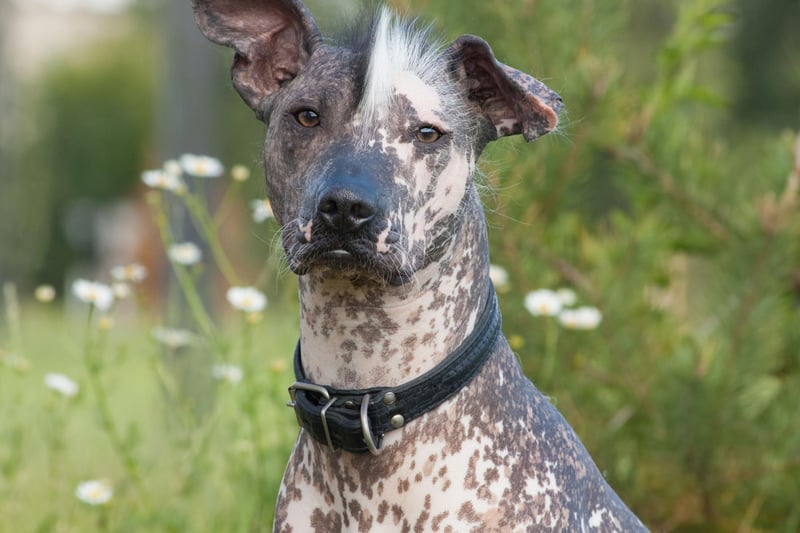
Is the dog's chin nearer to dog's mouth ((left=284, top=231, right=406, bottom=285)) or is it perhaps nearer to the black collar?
dog's mouth ((left=284, top=231, right=406, bottom=285))

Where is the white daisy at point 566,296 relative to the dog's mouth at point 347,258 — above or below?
below

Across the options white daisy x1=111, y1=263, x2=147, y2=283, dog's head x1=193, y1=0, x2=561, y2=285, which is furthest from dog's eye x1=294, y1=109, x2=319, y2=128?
white daisy x1=111, y1=263, x2=147, y2=283

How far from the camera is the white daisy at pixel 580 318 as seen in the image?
347cm

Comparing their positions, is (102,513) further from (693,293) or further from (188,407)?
(693,293)

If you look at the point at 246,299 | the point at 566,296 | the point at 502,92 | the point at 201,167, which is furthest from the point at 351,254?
the point at 566,296

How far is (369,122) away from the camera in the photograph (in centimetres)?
193

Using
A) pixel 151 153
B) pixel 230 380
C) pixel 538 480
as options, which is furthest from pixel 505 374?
pixel 151 153

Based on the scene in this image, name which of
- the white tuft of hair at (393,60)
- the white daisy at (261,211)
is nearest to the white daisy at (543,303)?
the white daisy at (261,211)

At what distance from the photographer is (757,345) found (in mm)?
3555

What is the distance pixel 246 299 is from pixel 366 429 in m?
1.24

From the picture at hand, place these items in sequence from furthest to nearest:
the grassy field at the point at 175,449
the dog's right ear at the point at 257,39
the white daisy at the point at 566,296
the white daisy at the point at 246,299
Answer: the white daisy at the point at 566,296
the grassy field at the point at 175,449
the white daisy at the point at 246,299
the dog's right ear at the point at 257,39

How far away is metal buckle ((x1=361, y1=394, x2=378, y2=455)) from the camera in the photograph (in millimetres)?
1980

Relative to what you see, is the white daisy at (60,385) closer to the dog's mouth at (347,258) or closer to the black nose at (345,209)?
the dog's mouth at (347,258)

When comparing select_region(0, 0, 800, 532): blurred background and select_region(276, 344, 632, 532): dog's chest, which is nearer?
select_region(276, 344, 632, 532): dog's chest
